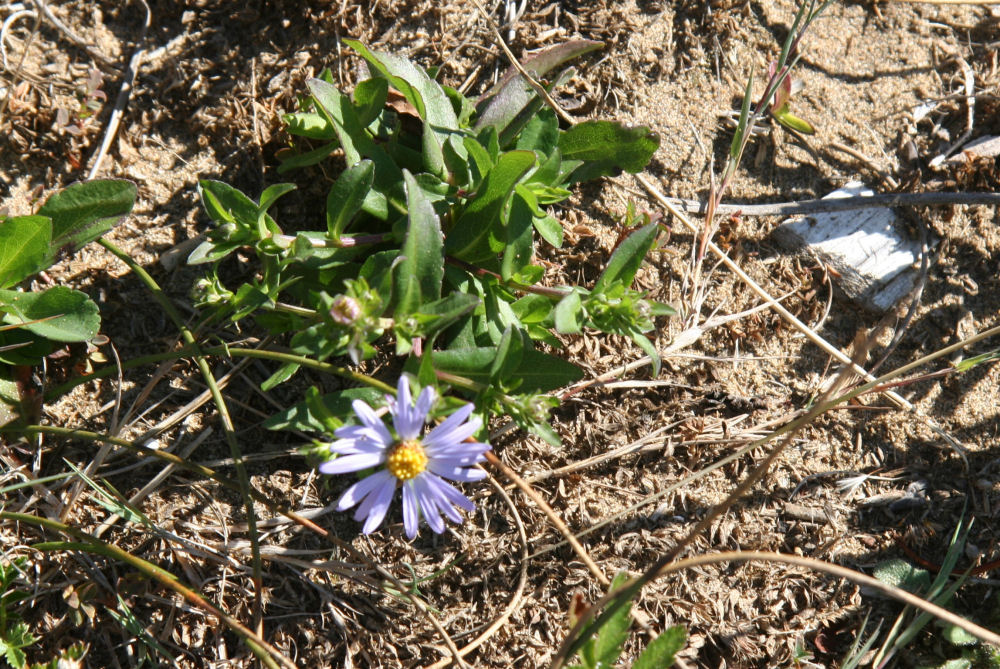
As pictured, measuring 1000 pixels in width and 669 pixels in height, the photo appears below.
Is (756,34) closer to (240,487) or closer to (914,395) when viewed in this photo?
(914,395)

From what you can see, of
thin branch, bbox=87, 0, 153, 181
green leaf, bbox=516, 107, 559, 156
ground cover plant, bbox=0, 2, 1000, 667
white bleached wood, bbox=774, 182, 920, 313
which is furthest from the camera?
white bleached wood, bbox=774, 182, 920, 313

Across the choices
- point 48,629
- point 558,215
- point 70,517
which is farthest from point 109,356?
point 558,215

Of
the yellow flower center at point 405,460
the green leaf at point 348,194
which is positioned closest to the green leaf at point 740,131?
the green leaf at point 348,194

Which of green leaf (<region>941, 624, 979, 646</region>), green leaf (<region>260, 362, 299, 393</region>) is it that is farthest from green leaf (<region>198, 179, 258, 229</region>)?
green leaf (<region>941, 624, 979, 646</region>)

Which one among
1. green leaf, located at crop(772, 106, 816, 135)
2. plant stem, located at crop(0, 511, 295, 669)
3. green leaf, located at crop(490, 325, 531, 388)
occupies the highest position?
green leaf, located at crop(772, 106, 816, 135)

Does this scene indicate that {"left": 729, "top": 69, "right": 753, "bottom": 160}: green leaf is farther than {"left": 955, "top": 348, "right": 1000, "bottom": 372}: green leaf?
Yes

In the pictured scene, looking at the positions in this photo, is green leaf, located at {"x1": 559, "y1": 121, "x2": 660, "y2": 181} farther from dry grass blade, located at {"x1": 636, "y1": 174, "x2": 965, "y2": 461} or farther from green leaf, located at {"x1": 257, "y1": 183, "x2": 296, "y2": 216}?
green leaf, located at {"x1": 257, "y1": 183, "x2": 296, "y2": 216}

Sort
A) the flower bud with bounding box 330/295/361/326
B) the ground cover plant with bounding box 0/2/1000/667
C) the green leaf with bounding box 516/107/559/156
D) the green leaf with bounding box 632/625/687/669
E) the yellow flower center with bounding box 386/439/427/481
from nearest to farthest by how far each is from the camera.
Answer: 1. the flower bud with bounding box 330/295/361/326
2. the yellow flower center with bounding box 386/439/427/481
3. the green leaf with bounding box 632/625/687/669
4. the ground cover plant with bounding box 0/2/1000/667
5. the green leaf with bounding box 516/107/559/156
